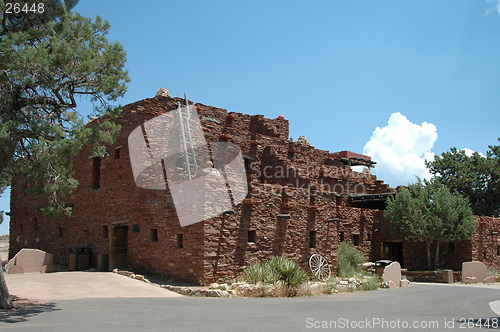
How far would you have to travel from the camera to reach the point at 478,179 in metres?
38.4

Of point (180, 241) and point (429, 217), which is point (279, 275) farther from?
point (429, 217)

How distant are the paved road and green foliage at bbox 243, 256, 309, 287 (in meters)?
1.19

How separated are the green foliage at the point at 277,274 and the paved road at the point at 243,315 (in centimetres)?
119

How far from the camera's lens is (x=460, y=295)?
17031 millimetres

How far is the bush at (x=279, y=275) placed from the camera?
1558cm

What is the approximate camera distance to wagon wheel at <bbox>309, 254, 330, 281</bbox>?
19516mm

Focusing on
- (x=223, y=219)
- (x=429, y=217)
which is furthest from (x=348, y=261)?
(x=223, y=219)

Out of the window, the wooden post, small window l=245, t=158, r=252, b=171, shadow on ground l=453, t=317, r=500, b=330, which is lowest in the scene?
shadow on ground l=453, t=317, r=500, b=330

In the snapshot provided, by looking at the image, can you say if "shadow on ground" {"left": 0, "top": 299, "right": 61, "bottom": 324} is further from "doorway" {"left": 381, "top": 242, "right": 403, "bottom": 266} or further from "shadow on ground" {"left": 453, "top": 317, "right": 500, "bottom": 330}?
"doorway" {"left": 381, "top": 242, "right": 403, "bottom": 266}

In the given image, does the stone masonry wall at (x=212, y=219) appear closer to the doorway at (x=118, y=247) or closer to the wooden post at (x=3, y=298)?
the doorway at (x=118, y=247)

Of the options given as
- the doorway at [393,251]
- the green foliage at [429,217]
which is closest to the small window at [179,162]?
the green foliage at [429,217]

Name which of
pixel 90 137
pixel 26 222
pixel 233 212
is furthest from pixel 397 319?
pixel 26 222

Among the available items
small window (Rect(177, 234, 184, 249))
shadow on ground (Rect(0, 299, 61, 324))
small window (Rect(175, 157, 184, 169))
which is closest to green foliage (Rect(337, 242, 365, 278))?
small window (Rect(177, 234, 184, 249))

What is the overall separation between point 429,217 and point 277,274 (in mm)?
12474
